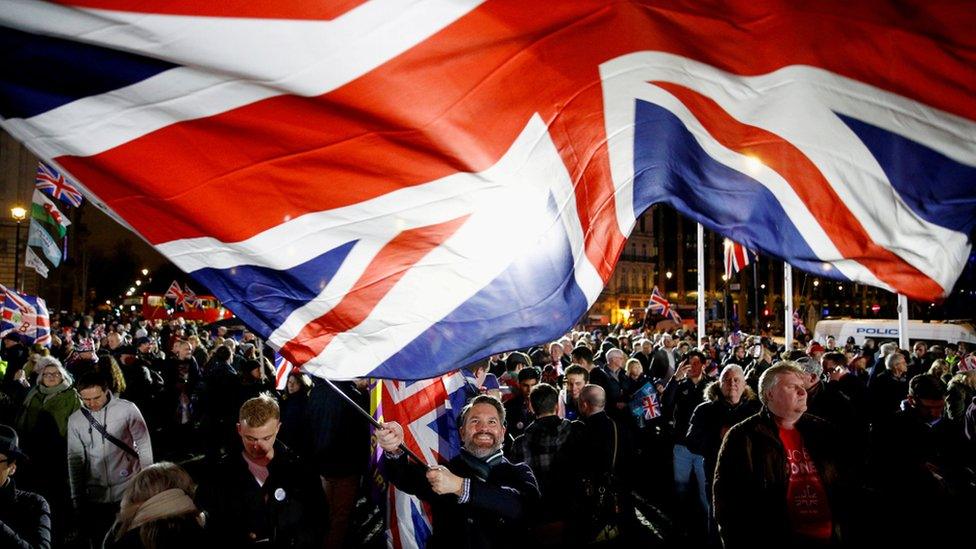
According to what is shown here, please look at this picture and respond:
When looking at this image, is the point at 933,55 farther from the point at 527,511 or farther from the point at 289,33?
the point at 527,511

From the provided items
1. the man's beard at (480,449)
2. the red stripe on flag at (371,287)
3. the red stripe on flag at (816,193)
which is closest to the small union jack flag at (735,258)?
the red stripe on flag at (816,193)

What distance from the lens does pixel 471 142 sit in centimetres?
275

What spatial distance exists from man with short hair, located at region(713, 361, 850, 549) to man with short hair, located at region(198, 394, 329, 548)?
2524 millimetres

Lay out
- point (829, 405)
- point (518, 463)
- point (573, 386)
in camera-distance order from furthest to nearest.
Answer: point (573, 386) < point (829, 405) < point (518, 463)

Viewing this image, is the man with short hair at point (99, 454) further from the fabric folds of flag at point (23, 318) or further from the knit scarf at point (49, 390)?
the fabric folds of flag at point (23, 318)

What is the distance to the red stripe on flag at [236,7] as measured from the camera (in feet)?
7.18

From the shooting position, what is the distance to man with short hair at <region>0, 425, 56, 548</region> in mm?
3854

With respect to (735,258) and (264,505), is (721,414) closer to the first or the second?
(264,505)

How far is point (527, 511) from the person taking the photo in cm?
Answer: 357

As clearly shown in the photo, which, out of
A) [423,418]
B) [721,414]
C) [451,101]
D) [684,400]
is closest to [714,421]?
[721,414]

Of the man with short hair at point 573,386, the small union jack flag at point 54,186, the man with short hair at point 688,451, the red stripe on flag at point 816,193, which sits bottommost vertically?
the man with short hair at point 688,451

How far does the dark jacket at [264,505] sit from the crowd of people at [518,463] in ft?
0.04

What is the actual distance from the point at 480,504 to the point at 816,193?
2.25m

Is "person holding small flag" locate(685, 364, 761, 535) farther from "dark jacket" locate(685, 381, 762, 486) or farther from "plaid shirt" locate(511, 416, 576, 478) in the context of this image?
"plaid shirt" locate(511, 416, 576, 478)
